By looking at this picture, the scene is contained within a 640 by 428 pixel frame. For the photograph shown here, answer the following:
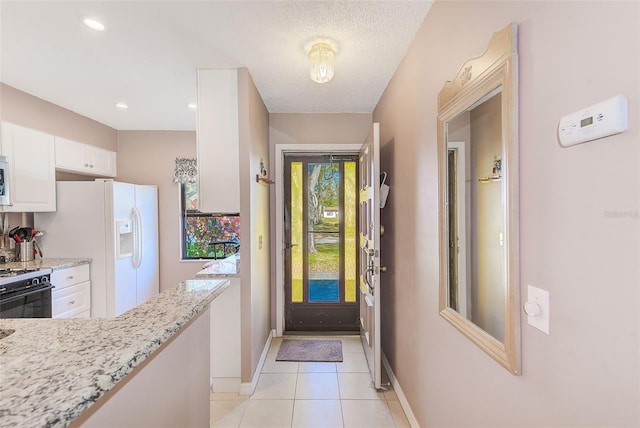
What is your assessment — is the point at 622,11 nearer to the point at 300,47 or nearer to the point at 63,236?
the point at 300,47

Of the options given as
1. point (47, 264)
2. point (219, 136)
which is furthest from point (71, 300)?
point (219, 136)

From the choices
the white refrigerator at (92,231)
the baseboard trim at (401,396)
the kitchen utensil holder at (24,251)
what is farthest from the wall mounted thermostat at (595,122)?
the kitchen utensil holder at (24,251)

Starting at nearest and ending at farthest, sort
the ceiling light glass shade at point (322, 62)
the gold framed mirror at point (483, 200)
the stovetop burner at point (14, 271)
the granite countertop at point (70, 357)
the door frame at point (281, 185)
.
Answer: the granite countertop at point (70, 357)
the gold framed mirror at point (483, 200)
the ceiling light glass shade at point (322, 62)
the stovetop burner at point (14, 271)
the door frame at point (281, 185)

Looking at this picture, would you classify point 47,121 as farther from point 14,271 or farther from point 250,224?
point 250,224

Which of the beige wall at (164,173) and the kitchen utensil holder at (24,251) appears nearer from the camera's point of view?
the kitchen utensil holder at (24,251)

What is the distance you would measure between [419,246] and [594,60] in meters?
1.24

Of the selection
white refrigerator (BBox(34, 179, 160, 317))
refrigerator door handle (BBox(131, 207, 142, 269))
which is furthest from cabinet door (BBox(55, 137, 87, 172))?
refrigerator door handle (BBox(131, 207, 142, 269))

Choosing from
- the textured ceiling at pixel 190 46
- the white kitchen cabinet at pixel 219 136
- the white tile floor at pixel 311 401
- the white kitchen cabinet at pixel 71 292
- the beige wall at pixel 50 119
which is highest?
the textured ceiling at pixel 190 46

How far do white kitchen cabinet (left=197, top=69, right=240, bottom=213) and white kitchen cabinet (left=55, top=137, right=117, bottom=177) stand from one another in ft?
6.16

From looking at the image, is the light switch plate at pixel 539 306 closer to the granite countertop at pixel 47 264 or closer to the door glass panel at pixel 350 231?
the door glass panel at pixel 350 231

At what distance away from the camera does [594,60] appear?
2.16 ft

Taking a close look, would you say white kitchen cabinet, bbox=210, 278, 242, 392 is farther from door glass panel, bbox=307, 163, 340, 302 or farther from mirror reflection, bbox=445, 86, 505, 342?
mirror reflection, bbox=445, 86, 505, 342

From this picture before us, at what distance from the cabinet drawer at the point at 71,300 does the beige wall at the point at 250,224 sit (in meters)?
1.78

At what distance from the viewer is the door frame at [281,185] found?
321 cm
